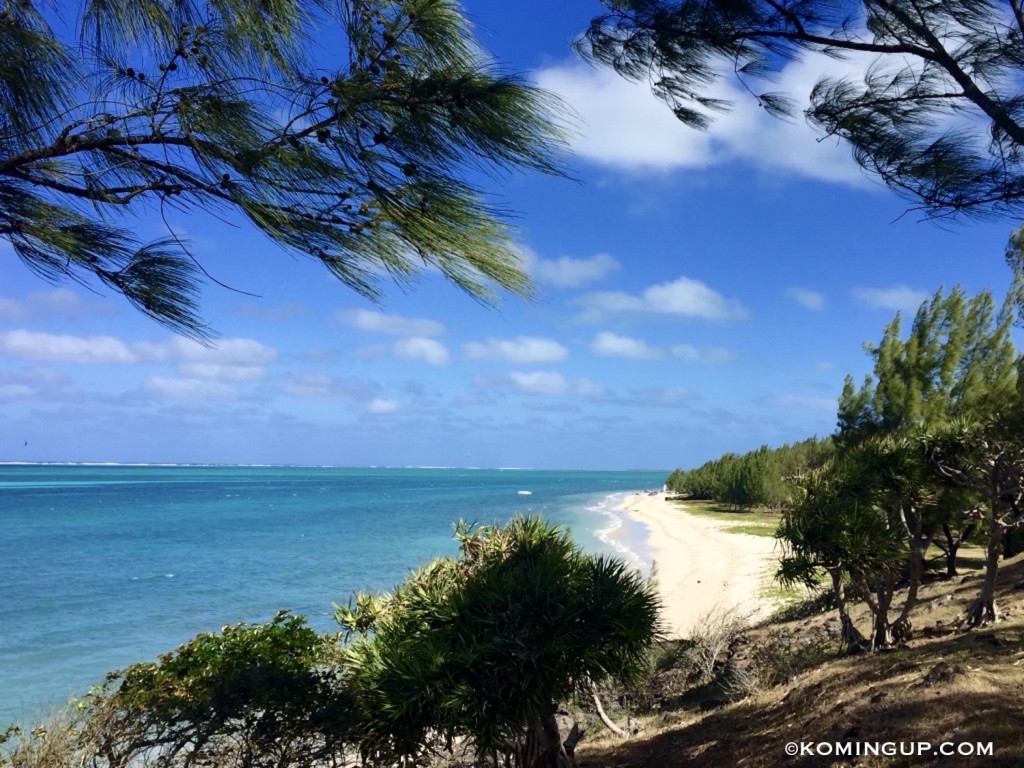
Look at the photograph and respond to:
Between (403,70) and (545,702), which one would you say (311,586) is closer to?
(545,702)

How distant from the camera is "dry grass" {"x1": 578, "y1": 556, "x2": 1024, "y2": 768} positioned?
15.3 feet

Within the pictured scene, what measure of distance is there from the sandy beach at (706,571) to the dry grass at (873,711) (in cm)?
143

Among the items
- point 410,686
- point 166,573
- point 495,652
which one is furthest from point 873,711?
point 166,573

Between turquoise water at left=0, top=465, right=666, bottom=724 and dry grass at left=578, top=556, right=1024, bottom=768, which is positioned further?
turquoise water at left=0, top=465, right=666, bottom=724

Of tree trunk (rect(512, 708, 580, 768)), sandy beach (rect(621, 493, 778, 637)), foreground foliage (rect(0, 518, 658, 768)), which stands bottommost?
sandy beach (rect(621, 493, 778, 637))

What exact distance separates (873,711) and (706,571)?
20390mm

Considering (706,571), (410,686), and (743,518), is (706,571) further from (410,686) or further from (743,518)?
(743,518)

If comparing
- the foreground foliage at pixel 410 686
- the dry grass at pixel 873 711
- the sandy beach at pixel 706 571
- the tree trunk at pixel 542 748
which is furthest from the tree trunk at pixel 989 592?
the tree trunk at pixel 542 748

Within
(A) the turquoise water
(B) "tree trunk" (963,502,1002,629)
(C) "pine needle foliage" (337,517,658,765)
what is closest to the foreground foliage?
(C) "pine needle foliage" (337,517,658,765)

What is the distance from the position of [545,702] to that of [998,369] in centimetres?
2484

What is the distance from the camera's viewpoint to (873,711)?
5391 millimetres

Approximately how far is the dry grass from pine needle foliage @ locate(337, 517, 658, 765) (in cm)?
168

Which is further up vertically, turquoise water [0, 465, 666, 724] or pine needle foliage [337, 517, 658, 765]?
pine needle foliage [337, 517, 658, 765]

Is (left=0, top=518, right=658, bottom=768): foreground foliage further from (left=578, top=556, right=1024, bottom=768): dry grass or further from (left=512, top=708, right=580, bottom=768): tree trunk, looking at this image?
(left=578, top=556, right=1024, bottom=768): dry grass
